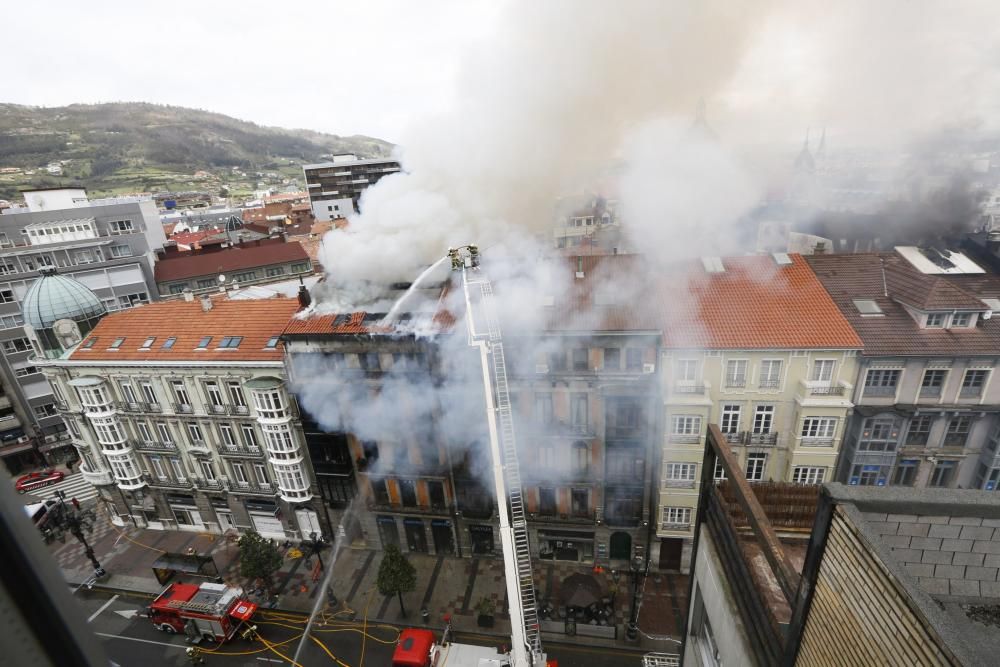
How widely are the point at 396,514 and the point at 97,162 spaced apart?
680 feet

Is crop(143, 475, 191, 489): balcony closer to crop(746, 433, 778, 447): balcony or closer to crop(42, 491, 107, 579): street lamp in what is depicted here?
crop(42, 491, 107, 579): street lamp

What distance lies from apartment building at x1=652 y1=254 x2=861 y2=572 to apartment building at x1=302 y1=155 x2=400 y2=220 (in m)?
86.4

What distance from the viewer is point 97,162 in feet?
547

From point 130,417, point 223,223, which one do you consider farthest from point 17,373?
point 223,223

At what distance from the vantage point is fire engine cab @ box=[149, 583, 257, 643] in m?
22.0

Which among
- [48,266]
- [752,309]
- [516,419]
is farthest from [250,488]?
[752,309]

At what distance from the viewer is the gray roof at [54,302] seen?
27.1 metres

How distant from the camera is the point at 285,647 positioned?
872 inches

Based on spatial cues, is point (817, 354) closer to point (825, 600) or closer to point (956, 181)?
point (825, 600)

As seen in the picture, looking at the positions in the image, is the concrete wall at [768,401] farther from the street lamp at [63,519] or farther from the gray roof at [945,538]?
the street lamp at [63,519]

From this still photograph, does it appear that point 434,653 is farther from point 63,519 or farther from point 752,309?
point 63,519

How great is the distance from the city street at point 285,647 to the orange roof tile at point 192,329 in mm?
12590

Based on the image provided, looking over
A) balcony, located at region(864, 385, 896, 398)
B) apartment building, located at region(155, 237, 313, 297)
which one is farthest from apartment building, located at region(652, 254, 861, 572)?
apartment building, located at region(155, 237, 313, 297)

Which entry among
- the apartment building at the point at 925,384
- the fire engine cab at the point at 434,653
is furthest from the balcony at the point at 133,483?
the apartment building at the point at 925,384
